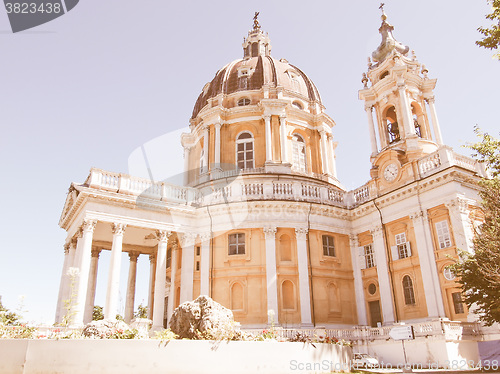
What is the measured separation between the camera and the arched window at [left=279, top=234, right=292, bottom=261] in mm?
26172

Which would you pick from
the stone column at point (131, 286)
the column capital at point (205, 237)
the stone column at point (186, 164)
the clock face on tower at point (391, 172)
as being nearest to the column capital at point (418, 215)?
the clock face on tower at point (391, 172)

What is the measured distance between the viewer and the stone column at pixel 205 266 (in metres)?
25.1

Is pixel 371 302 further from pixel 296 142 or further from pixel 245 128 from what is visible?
pixel 245 128

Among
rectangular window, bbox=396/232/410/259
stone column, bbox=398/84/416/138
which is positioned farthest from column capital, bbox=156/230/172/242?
stone column, bbox=398/84/416/138

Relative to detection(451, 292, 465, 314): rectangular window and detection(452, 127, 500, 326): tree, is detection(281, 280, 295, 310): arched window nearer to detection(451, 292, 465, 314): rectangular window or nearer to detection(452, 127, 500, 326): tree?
detection(451, 292, 465, 314): rectangular window

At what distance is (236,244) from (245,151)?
393 inches

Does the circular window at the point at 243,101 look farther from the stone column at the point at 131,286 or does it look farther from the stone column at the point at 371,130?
the stone column at the point at 131,286

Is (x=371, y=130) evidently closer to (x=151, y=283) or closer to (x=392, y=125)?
(x=392, y=125)

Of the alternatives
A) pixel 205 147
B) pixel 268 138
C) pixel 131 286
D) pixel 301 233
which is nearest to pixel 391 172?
pixel 301 233

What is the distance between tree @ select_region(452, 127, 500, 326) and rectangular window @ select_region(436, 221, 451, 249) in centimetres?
367

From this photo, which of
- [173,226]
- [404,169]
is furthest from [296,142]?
[173,226]

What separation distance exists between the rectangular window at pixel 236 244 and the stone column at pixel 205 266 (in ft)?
4.63

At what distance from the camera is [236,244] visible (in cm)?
2619

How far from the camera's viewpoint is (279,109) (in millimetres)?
33625
